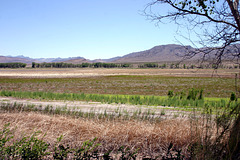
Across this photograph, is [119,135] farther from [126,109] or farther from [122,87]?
[122,87]

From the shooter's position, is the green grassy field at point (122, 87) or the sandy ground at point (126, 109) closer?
the sandy ground at point (126, 109)

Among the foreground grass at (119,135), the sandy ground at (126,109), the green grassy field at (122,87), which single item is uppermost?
the foreground grass at (119,135)

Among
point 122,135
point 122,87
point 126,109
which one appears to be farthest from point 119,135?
point 122,87

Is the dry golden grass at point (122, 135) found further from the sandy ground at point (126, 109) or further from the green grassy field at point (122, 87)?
the green grassy field at point (122, 87)

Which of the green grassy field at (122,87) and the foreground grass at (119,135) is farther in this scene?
the green grassy field at (122,87)

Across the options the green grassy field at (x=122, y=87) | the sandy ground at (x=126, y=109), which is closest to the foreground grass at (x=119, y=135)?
the sandy ground at (x=126, y=109)

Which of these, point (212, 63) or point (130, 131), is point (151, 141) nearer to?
point (130, 131)

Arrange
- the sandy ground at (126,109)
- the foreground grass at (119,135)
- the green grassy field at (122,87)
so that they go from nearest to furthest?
the foreground grass at (119,135), the sandy ground at (126,109), the green grassy field at (122,87)

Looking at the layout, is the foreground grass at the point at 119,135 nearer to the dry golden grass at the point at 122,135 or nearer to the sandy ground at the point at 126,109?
the dry golden grass at the point at 122,135

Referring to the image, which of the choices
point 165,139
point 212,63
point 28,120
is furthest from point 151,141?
point 28,120

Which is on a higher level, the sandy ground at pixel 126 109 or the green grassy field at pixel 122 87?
the sandy ground at pixel 126 109

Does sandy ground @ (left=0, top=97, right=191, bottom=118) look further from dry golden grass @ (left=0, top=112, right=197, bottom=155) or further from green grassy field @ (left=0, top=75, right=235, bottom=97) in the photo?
green grassy field @ (left=0, top=75, right=235, bottom=97)

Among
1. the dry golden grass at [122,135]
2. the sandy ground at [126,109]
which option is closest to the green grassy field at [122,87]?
the sandy ground at [126,109]

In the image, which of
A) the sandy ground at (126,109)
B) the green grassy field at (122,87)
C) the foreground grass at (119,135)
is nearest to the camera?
the foreground grass at (119,135)
